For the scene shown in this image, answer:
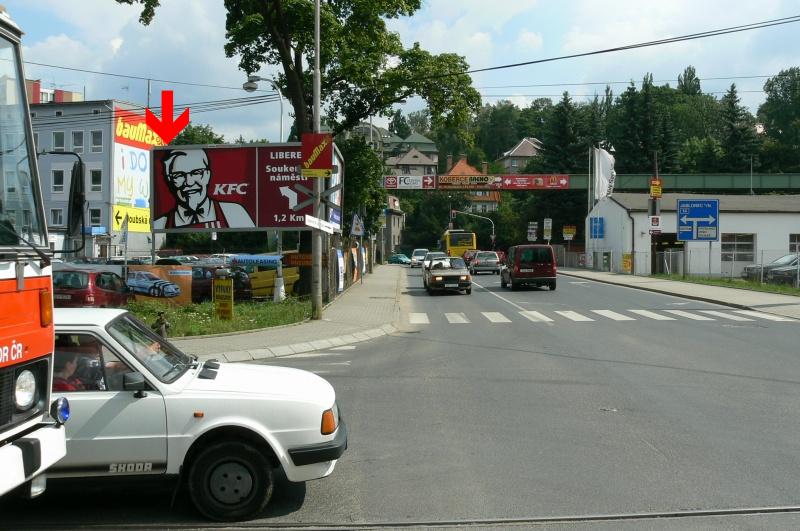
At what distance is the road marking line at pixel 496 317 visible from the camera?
20803 millimetres

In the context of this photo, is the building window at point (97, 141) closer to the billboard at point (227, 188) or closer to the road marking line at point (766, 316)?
the billboard at point (227, 188)

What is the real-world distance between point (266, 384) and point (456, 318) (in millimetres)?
16451

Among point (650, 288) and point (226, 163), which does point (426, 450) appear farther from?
point (650, 288)

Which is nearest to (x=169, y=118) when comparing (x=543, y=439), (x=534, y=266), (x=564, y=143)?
(x=534, y=266)

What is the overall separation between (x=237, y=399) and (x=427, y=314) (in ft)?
59.5

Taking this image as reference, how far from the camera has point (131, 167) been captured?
61562mm

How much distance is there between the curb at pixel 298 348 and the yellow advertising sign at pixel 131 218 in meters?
45.1

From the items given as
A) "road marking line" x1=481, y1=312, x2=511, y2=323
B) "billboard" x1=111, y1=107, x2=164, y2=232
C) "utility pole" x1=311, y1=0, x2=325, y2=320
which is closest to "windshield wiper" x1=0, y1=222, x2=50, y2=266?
"utility pole" x1=311, y1=0, x2=325, y2=320

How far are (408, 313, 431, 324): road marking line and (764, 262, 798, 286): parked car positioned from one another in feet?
62.5

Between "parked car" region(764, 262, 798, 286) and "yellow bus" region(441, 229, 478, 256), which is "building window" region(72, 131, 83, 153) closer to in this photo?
"yellow bus" region(441, 229, 478, 256)

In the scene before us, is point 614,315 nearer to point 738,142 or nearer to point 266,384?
point 266,384

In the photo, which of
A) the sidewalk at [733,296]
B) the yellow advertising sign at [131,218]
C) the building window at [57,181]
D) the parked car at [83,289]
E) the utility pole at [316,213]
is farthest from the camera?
the yellow advertising sign at [131,218]

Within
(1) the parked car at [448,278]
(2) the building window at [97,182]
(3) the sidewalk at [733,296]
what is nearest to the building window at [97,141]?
(2) the building window at [97,182]

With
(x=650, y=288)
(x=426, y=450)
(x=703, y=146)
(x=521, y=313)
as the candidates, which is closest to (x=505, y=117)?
(x=703, y=146)
